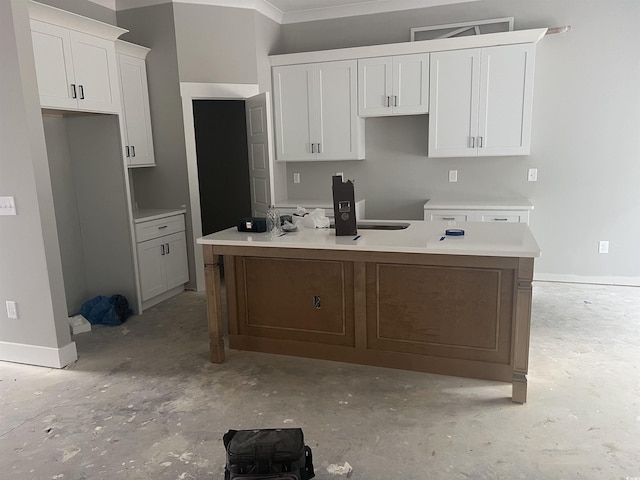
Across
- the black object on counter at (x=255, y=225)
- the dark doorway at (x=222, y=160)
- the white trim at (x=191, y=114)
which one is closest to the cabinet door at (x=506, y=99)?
the white trim at (x=191, y=114)

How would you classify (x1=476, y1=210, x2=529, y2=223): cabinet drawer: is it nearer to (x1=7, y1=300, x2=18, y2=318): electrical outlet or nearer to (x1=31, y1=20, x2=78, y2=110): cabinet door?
(x1=31, y1=20, x2=78, y2=110): cabinet door

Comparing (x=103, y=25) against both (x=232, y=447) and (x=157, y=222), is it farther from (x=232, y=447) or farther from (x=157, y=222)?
(x=232, y=447)

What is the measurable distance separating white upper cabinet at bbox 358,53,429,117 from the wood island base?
2.38 metres

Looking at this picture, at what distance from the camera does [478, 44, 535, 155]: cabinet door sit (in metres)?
4.39

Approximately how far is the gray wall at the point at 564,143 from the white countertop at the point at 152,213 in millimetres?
2214

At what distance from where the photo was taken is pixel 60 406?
2777mm

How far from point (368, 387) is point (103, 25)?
11.5ft

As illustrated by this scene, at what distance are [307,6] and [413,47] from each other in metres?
1.31

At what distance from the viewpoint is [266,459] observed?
1819 millimetres

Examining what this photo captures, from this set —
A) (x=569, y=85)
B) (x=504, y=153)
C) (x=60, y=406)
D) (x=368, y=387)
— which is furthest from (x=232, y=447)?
(x=569, y=85)

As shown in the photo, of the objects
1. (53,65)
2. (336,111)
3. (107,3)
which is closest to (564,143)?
(336,111)

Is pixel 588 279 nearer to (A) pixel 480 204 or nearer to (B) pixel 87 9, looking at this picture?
(A) pixel 480 204

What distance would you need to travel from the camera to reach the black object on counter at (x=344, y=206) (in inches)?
119

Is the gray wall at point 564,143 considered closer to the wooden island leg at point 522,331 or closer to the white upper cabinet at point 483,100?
the white upper cabinet at point 483,100
